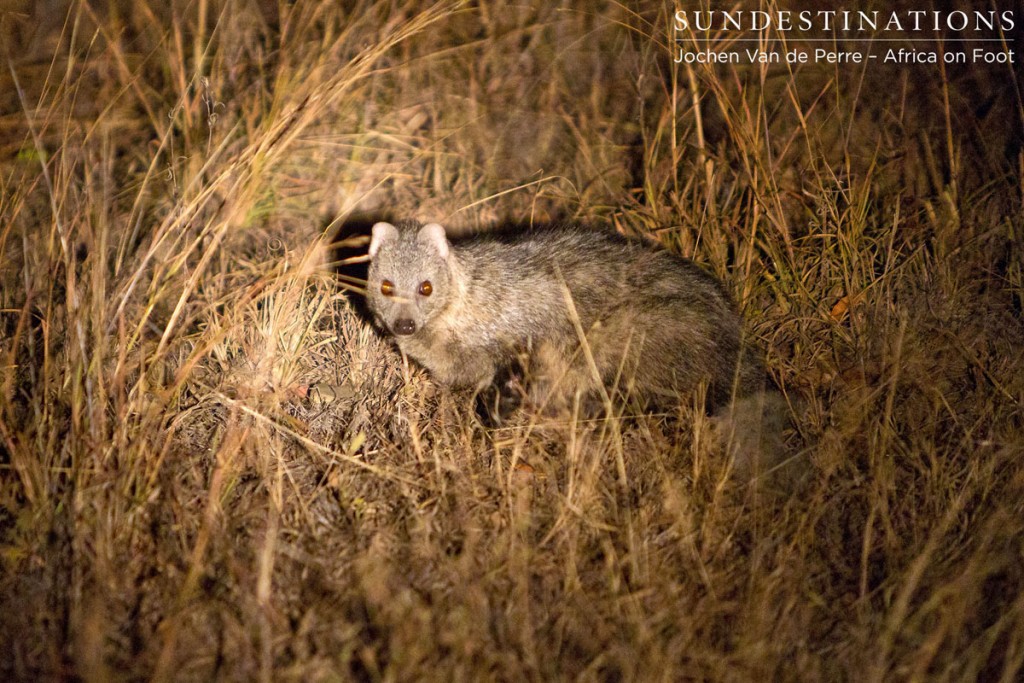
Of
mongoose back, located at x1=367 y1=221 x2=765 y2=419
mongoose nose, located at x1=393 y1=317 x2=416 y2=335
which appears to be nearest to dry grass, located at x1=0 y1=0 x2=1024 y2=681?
mongoose back, located at x1=367 y1=221 x2=765 y2=419

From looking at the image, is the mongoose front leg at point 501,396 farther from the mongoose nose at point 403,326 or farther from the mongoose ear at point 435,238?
the mongoose ear at point 435,238

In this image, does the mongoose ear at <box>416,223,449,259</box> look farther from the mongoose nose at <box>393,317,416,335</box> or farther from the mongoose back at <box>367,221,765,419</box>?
the mongoose nose at <box>393,317,416,335</box>

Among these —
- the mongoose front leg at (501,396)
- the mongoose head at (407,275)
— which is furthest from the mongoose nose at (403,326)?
the mongoose front leg at (501,396)

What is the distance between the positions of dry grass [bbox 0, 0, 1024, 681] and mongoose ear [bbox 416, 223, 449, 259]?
234 millimetres

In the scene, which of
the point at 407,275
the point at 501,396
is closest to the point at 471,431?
the point at 501,396

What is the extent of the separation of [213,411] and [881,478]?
9.73ft

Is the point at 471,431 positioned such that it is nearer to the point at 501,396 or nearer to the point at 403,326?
the point at 501,396

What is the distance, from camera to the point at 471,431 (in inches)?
161

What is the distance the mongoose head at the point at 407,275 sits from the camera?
4.18 meters

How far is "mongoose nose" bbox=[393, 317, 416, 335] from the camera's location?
4.11 metres

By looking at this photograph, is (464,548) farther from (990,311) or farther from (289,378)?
(990,311)

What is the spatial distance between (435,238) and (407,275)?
0.77 ft

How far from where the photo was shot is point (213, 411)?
4.14 m

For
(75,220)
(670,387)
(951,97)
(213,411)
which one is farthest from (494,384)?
(951,97)
